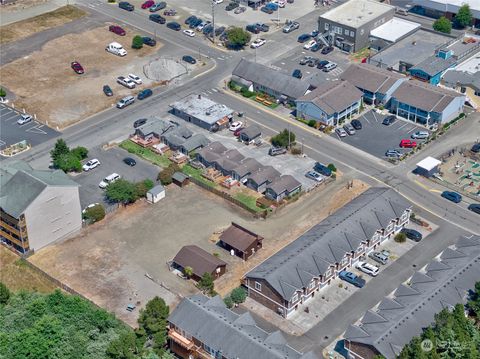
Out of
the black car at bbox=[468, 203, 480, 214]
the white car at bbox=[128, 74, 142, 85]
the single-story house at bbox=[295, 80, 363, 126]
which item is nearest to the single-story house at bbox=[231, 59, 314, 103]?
the single-story house at bbox=[295, 80, 363, 126]

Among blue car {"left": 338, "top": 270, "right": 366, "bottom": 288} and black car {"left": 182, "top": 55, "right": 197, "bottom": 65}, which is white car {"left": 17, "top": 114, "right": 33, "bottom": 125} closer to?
black car {"left": 182, "top": 55, "right": 197, "bottom": 65}

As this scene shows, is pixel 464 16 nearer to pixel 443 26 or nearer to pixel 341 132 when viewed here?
pixel 443 26

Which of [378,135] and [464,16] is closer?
[378,135]

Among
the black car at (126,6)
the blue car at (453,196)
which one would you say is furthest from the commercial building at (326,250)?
the black car at (126,6)

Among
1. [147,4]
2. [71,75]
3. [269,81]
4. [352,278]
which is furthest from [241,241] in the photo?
[147,4]

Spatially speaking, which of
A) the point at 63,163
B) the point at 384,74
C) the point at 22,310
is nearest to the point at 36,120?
the point at 63,163

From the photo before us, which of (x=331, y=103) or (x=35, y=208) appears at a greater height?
(x=331, y=103)
